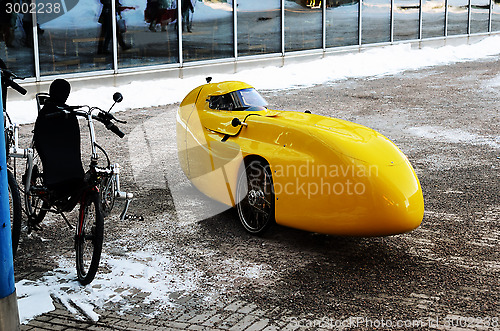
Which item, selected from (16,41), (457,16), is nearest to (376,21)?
(457,16)

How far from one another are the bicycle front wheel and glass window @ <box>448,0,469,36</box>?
28.4m

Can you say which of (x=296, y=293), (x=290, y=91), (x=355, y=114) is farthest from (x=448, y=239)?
(x=290, y=91)

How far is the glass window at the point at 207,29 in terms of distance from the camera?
19141 mm

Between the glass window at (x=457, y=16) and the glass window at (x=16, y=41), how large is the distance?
70.4ft

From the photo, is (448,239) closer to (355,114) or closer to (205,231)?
(205,231)

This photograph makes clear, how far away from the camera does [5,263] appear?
13.6 feet

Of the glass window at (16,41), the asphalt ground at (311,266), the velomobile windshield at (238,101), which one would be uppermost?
the glass window at (16,41)

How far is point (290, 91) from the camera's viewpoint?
1756cm

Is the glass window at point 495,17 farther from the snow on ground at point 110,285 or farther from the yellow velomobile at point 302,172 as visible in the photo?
the snow on ground at point 110,285

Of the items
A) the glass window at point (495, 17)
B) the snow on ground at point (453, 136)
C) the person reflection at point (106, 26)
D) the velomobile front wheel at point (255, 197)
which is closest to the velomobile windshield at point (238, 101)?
the velomobile front wheel at point (255, 197)

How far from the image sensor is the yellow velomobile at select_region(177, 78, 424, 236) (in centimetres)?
587

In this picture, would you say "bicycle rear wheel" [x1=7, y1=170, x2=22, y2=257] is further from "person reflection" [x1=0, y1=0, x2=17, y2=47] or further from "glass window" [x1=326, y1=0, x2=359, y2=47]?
"glass window" [x1=326, y1=0, x2=359, y2=47]

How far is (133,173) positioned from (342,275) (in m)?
4.43

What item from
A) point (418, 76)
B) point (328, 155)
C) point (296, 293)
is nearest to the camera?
point (296, 293)
